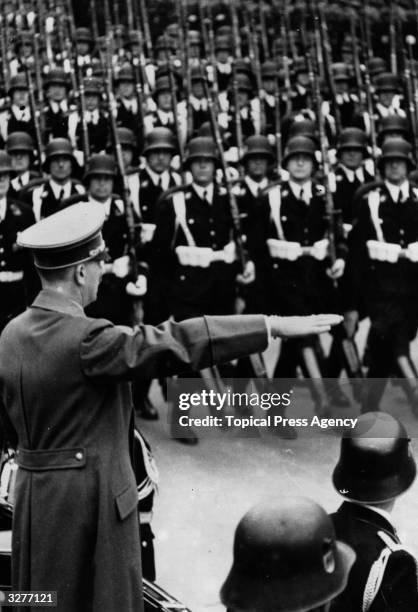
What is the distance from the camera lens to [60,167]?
7352mm

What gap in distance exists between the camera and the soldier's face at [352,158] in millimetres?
7528

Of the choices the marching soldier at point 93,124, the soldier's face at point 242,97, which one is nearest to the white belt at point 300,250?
the marching soldier at point 93,124

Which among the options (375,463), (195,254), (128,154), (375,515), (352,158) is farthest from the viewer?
(128,154)

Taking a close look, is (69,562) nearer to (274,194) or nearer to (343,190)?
(274,194)

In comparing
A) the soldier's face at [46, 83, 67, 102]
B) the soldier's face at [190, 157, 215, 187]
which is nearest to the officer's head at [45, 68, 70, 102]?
the soldier's face at [46, 83, 67, 102]

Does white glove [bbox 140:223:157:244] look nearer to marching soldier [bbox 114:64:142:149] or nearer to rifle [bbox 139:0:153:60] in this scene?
marching soldier [bbox 114:64:142:149]

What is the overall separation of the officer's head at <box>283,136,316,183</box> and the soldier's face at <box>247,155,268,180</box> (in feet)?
1.86

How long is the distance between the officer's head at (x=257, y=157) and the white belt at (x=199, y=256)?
1.36 m

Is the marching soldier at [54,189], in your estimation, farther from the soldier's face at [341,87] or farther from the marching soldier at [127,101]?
the soldier's face at [341,87]

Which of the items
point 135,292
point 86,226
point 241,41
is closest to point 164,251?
point 135,292

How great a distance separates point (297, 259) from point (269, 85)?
198 inches

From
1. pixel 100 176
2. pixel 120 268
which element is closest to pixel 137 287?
pixel 120 268

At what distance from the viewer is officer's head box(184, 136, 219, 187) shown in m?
6.45

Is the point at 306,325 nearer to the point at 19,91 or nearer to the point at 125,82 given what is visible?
the point at 19,91
